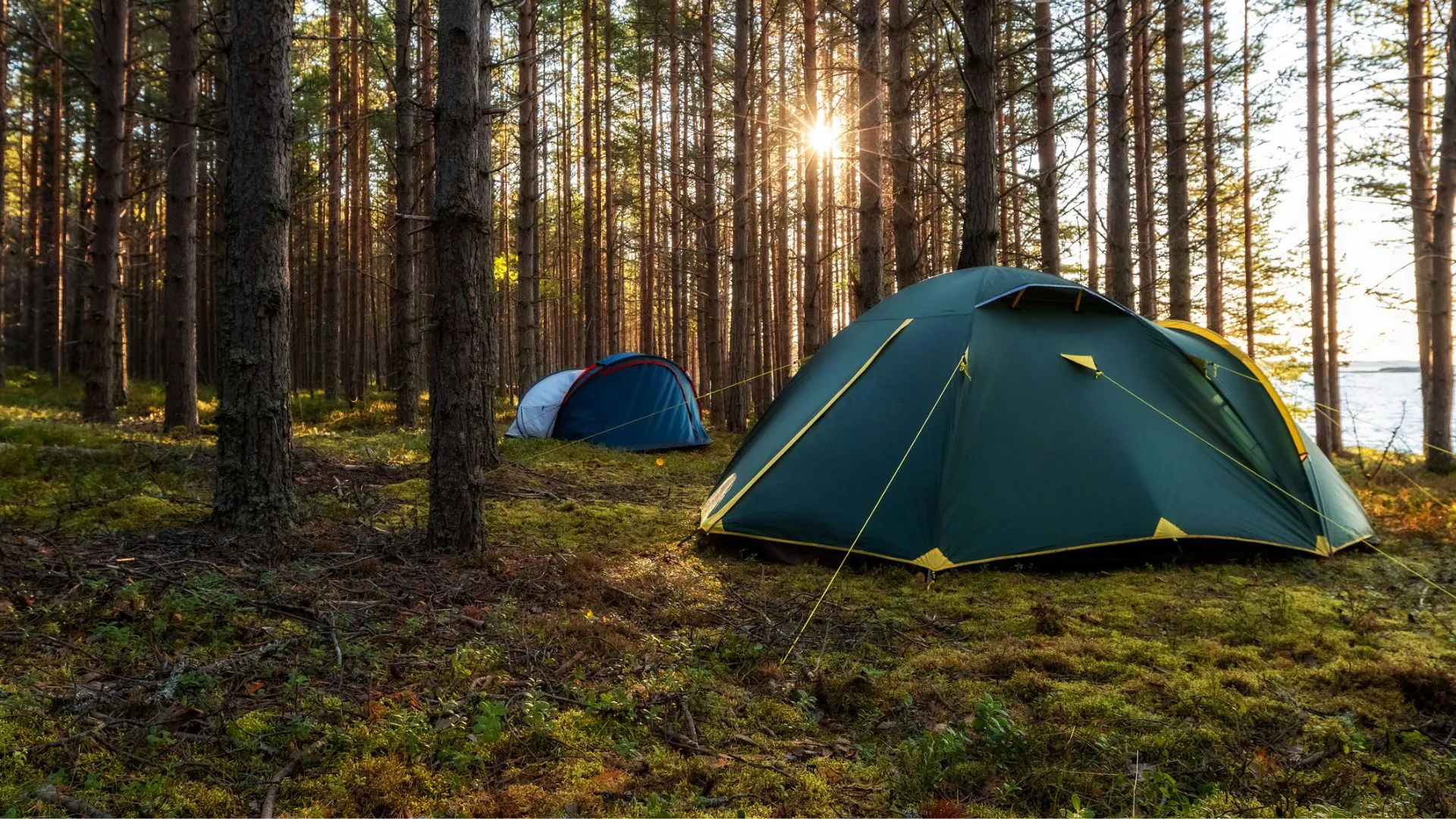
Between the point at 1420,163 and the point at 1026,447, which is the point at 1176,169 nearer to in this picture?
the point at 1420,163

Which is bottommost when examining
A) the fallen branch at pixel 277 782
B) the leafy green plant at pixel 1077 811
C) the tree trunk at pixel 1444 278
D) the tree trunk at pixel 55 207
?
the leafy green plant at pixel 1077 811

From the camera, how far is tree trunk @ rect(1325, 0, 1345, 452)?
1379 centimetres

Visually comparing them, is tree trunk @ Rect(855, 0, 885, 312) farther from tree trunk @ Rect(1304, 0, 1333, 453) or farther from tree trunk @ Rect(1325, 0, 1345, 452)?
tree trunk @ Rect(1325, 0, 1345, 452)

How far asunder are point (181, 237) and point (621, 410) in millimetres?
6197

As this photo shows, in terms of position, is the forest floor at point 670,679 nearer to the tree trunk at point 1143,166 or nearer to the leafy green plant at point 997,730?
the leafy green plant at point 997,730

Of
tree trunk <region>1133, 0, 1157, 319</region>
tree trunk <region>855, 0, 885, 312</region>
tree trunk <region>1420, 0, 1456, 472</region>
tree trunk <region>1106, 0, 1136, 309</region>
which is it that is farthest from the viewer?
tree trunk <region>1133, 0, 1157, 319</region>

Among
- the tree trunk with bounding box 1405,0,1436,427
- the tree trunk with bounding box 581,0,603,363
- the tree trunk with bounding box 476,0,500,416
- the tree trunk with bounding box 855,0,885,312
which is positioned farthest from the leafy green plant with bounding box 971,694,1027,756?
the tree trunk with bounding box 581,0,603,363

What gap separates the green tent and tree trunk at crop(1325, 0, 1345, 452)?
11149mm

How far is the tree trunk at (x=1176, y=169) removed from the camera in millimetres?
9648

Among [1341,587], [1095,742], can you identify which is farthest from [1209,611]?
[1095,742]

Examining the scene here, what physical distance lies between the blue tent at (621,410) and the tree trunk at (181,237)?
444 cm

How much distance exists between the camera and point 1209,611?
157 inches

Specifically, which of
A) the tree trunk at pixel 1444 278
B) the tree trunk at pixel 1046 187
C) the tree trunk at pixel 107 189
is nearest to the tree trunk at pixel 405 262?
the tree trunk at pixel 107 189

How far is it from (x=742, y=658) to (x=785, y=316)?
19116 millimetres
